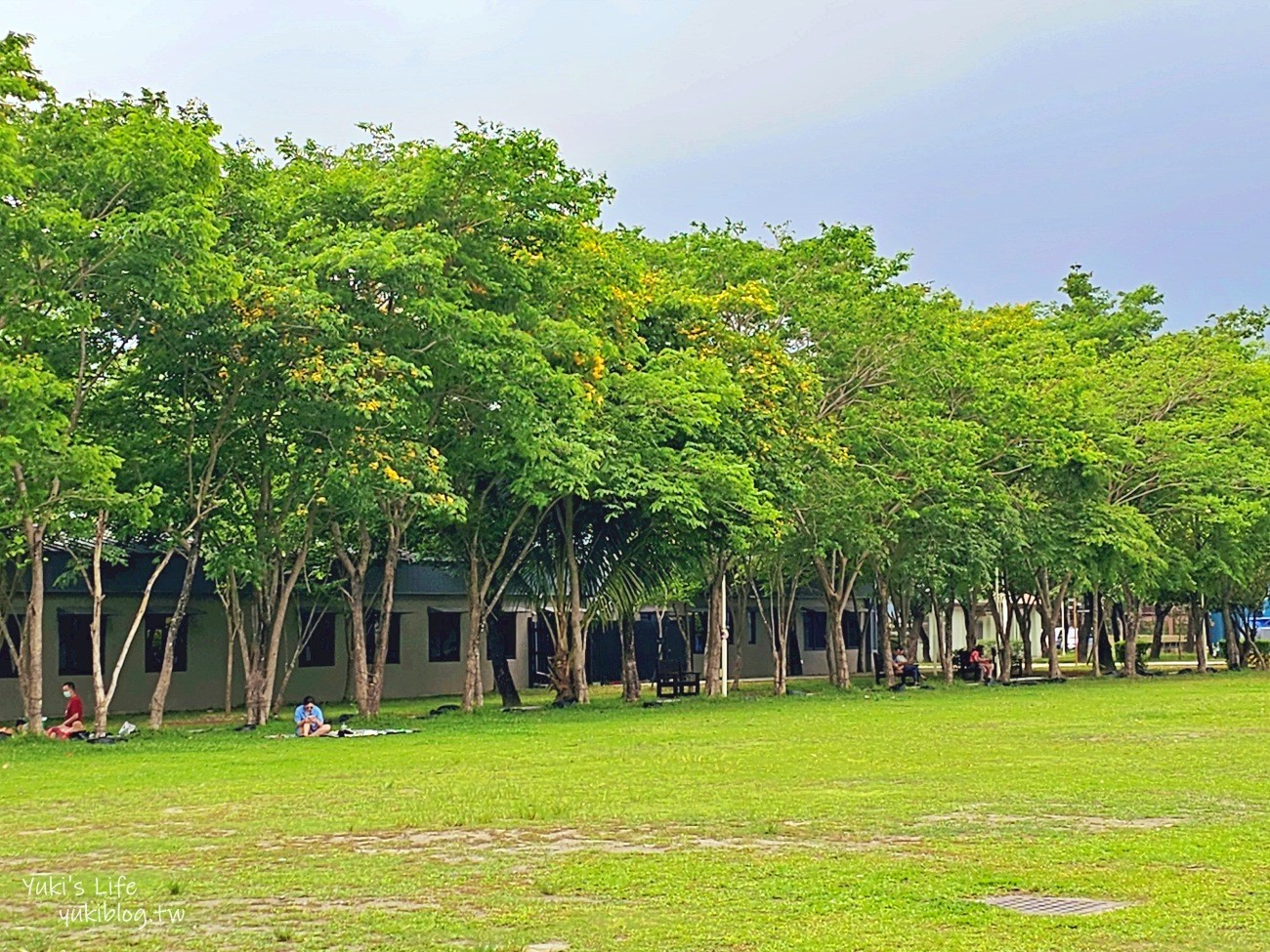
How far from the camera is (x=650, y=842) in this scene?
40.4 feet

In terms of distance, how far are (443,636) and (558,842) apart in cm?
3248

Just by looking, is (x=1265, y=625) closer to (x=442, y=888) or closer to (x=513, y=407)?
(x=513, y=407)

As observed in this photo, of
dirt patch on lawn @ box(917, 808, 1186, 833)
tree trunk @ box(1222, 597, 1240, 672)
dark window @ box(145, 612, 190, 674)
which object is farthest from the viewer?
tree trunk @ box(1222, 597, 1240, 672)

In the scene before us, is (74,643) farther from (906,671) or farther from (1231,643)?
(1231,643)

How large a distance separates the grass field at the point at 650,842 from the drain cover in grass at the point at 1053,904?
13 cm

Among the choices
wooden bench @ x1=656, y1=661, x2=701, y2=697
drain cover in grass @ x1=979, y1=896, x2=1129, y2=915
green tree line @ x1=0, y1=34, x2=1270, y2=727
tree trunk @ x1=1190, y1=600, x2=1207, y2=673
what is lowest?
drain cover in grass @ x1=979, y1=896, x2=1129, y2=915

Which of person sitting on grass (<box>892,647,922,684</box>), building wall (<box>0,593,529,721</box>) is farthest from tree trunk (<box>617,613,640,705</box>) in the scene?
person sitting on grass (<box>892,647,922,684</box>)

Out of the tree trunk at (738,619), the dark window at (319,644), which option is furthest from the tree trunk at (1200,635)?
the dark window at (319,644)

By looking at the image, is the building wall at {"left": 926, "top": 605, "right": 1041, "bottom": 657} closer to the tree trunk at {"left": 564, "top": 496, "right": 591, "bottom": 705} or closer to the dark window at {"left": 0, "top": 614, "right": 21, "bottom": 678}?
the tree trunk at {"left": 564, "top": 496, "right": 591, "bottom": 705}

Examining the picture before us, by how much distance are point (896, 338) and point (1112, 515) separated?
9302mm

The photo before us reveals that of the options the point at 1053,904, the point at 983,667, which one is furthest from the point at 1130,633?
the point at 1053,904

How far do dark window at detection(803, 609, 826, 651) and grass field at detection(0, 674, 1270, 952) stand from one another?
116 feet

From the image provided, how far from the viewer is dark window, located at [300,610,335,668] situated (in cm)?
4044

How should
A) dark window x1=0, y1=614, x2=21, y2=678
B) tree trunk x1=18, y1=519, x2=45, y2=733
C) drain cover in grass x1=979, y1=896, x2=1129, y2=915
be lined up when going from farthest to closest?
1. dark window x1=0, y1=614, x2=21, y2=678
2. tree trunk x1=18, y1=519, x2=45, y2=733
3. drain cover in grass x1=979, y1=896, x2=1129, y2=915
